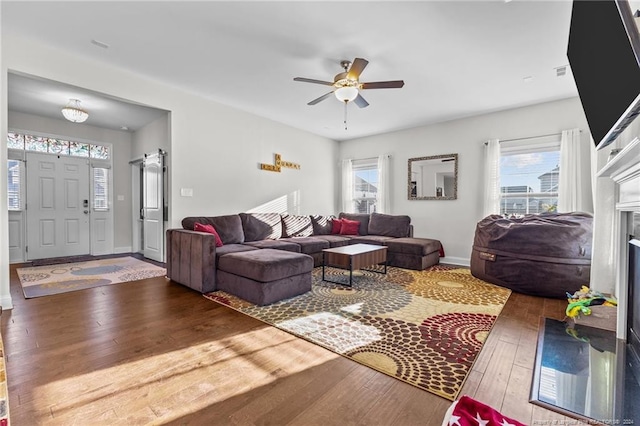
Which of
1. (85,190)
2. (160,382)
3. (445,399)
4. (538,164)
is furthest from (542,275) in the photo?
(85,190)

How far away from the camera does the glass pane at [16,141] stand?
5.06 metres

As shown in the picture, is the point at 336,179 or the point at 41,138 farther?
the point at 336,179

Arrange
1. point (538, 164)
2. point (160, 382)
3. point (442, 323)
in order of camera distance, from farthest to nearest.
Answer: point (538, 164) → point (442, 323) → point (160, 382)

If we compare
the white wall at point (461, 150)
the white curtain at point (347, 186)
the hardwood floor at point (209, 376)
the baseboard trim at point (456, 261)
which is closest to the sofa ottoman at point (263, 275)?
the hardwood floor at point (209, 376)

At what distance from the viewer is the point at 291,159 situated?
618 cm

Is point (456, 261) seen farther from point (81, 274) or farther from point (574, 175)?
point (81, 274)

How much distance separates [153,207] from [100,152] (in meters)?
2.12

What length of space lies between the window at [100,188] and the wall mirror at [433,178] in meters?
6.48

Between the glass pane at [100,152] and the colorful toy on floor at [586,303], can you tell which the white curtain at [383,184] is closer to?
the colorful toy on floor at [586,303]

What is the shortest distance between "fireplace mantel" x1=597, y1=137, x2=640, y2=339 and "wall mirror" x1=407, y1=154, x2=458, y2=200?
332 centimetres

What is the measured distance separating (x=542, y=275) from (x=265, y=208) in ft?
14.6

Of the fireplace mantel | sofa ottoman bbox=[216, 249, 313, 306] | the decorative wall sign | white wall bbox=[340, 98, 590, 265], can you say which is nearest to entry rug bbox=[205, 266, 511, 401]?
sofa ottoman bbox=[216, 249, 313, 306]

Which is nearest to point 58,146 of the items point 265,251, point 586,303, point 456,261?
point 265,251

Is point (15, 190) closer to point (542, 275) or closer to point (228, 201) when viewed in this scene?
point (228, 201)
